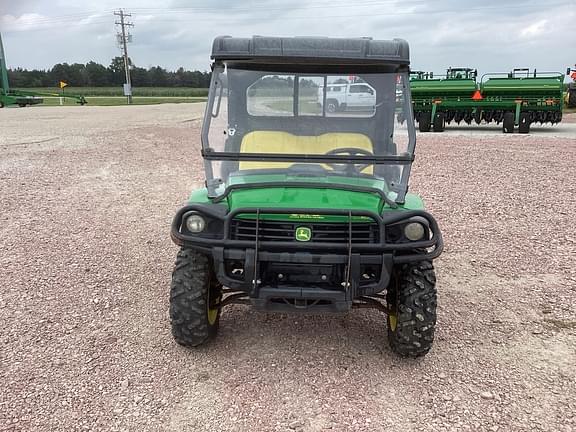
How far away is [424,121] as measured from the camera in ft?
63.9

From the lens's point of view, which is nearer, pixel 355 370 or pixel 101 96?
pixel 355 370

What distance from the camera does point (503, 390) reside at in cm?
339

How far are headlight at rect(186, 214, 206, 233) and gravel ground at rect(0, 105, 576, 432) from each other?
0.92 metres

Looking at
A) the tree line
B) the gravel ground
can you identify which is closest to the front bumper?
the gravel ground

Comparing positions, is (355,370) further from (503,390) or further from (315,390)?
(503,390)

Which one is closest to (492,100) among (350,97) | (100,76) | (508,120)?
(508,120)

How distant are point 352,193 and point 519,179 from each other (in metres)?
7.38

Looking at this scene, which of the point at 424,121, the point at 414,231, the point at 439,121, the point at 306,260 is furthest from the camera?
the point at 424,121

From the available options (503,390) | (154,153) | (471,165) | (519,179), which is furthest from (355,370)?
(154,153)

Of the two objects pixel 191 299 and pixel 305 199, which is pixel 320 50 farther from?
pixel 191 299

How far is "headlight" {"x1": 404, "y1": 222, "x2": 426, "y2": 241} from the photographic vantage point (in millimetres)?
3443

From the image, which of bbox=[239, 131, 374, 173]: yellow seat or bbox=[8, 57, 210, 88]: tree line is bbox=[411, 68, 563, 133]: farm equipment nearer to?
bbox=[239, 131, 374, 173]: yellow seat

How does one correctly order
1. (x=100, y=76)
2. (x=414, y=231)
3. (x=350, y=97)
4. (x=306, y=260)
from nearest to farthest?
(x=306, y=260), (x=414, y=231), (x=350, y=97), (x=100, y=76)

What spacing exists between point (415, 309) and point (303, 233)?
2.99 ft
